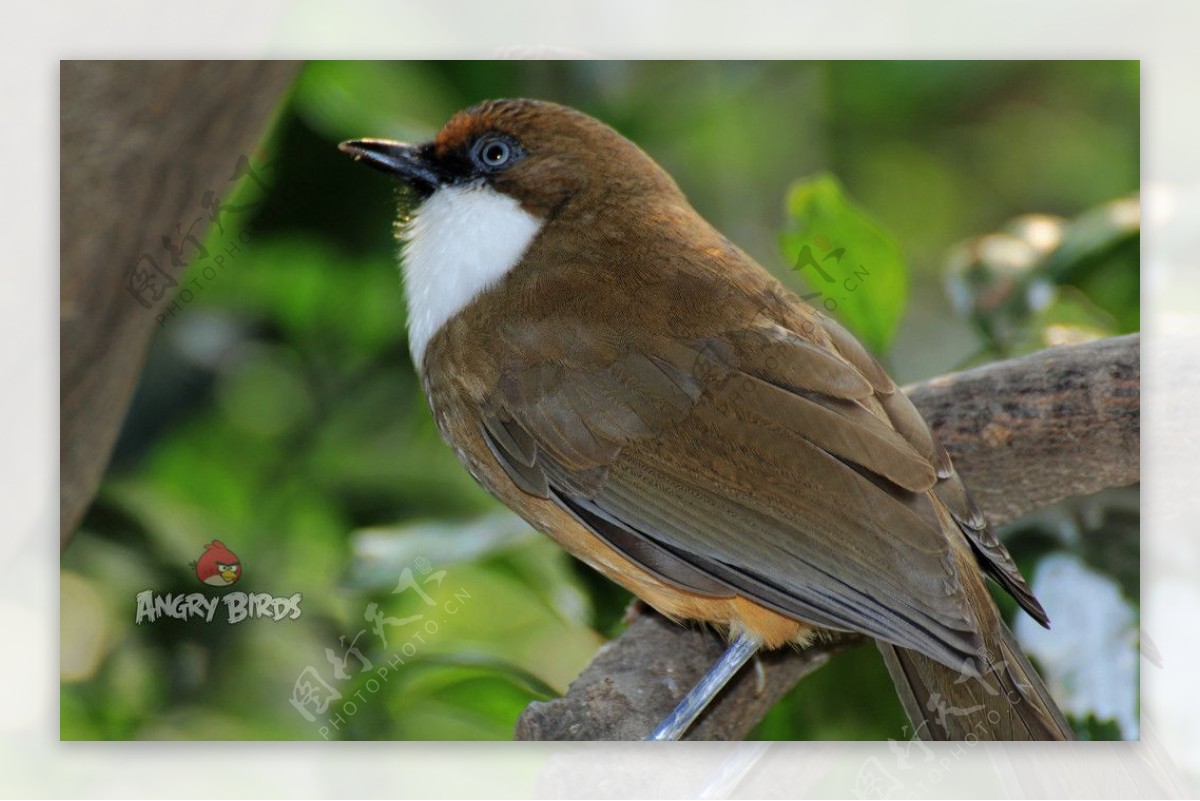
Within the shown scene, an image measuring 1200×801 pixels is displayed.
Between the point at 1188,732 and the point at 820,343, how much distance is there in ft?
3.44

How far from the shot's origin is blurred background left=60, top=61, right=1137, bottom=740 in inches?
100

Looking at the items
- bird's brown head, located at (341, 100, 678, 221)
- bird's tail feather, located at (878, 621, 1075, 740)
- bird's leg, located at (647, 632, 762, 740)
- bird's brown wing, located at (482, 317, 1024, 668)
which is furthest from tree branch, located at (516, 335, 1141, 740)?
bird's brown head, located at (341, 100, 678, 221)

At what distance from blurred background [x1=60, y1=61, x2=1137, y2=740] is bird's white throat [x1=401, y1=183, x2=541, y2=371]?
21 cm

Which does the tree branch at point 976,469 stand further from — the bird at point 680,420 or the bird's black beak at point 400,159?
the bird's black beak at point 400,159

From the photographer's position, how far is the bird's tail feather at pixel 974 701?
91.2 inches

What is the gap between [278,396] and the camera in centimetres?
261

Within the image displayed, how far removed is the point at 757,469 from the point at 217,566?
3.53 ft

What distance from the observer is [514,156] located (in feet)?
7.98

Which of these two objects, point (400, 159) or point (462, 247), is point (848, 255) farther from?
point (400, 159)

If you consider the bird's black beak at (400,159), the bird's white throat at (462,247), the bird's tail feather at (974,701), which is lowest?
the bird's tail feather at (974,701)

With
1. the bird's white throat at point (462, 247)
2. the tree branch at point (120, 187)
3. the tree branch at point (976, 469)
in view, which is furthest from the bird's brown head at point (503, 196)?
the tree branch at point (976, 469)

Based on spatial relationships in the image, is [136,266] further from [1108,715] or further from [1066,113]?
[1108,715]

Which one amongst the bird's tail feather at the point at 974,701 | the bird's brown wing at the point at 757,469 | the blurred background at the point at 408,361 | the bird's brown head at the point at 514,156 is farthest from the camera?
the blurred background at the point at 408,361

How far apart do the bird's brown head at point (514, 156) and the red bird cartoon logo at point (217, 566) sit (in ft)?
2.58
